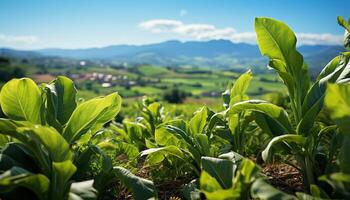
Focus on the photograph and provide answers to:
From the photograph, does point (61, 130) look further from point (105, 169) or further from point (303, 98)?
point (303, 98)

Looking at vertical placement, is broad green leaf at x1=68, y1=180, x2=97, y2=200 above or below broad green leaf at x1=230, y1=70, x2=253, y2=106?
below

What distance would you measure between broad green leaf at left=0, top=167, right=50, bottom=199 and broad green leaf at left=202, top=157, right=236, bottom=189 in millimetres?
950

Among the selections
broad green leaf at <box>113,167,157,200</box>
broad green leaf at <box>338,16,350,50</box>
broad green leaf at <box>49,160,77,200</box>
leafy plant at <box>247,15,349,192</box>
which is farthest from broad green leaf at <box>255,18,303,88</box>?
broad green leaf at <box>49,160,77,200</box>

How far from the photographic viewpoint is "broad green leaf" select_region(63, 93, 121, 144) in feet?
7.72

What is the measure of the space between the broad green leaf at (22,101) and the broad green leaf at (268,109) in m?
1.34

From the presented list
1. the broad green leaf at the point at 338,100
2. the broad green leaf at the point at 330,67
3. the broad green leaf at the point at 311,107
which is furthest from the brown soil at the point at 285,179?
the broad green leaf at the point at 338,100

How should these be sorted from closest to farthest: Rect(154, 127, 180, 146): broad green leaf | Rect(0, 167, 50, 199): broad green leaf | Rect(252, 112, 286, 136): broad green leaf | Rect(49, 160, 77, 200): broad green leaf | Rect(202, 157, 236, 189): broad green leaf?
Rect(0, 167, 50, 199): broad green leaf, Rect(49, 160, 77, 200): broad green leaf, Rect(202, 157, 236, 189): broad green leaf, Rect(252, 112, 286, 136): broad green leaf, Rect(154, 127, 180, 146): broad green leaf

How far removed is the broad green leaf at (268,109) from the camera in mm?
2217

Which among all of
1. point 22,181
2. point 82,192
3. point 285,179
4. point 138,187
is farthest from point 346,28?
point 22,181

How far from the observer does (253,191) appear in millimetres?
1672

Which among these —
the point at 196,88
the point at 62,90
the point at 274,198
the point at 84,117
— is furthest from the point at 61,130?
the point at 196,88

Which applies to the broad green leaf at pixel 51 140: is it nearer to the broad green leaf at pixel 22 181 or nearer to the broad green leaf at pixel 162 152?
the broad green leaf at pixel 22 181

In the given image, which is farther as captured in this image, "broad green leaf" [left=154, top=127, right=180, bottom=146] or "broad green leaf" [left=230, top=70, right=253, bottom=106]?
"broad green leaf" [left=230, top=70, right=253, bottom=106]

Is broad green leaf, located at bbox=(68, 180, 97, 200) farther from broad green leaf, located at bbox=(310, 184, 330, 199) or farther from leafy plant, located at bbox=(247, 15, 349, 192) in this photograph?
broad green leaf, located at bbox=(310, 184, 330, 199)
